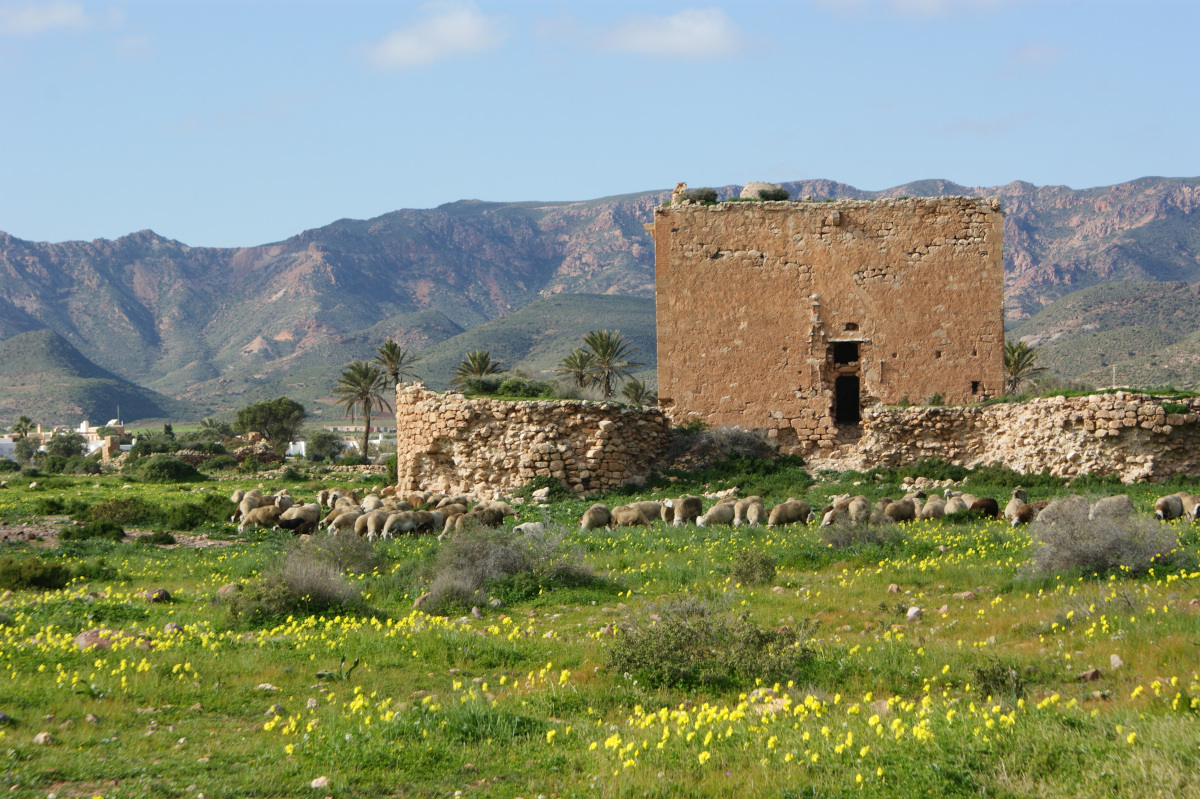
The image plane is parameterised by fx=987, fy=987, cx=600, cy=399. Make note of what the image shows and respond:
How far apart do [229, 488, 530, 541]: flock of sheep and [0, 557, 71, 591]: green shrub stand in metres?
4.12

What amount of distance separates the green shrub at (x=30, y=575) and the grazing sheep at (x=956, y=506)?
44.5 ft

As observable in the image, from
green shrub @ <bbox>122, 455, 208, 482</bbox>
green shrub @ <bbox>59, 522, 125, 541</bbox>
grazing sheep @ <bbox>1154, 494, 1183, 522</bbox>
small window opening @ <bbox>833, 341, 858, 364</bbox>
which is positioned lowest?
green shrub @ <bbox>122, 455, 208, 482</bbox>

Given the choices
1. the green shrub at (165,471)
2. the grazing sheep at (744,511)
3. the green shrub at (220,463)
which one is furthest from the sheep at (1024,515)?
the green shrub at (220,463)

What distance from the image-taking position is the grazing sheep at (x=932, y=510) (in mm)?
16641

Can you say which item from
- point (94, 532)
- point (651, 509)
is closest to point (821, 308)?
point (651, 509)

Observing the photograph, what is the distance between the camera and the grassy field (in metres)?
5.40

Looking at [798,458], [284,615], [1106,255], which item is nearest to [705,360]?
[798,458]

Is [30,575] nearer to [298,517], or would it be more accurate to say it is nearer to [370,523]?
[370,523]

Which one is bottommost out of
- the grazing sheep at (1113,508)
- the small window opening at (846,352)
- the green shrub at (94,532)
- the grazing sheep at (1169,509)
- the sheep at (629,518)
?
the green shrub at (94,532)

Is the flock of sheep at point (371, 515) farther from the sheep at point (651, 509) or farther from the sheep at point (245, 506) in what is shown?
the sheep at point (651, 509)

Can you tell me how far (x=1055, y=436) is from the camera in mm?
21266

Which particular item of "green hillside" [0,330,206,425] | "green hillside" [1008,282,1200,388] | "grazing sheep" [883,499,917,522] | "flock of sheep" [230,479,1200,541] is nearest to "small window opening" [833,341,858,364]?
"flock of sheep" [230,479,1200,541]

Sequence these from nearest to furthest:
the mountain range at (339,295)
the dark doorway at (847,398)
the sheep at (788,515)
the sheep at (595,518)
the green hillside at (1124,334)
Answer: the sheep at (788,515) → the sheep at (595,518) → the dark doorway at (847,398) → the green hillside at (1124,334) → the mountain range at (339,295)

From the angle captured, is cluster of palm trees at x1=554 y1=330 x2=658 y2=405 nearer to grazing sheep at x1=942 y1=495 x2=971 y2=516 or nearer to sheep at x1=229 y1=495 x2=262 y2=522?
sheep at x1=229 y1=495 x2=262 y2=522
